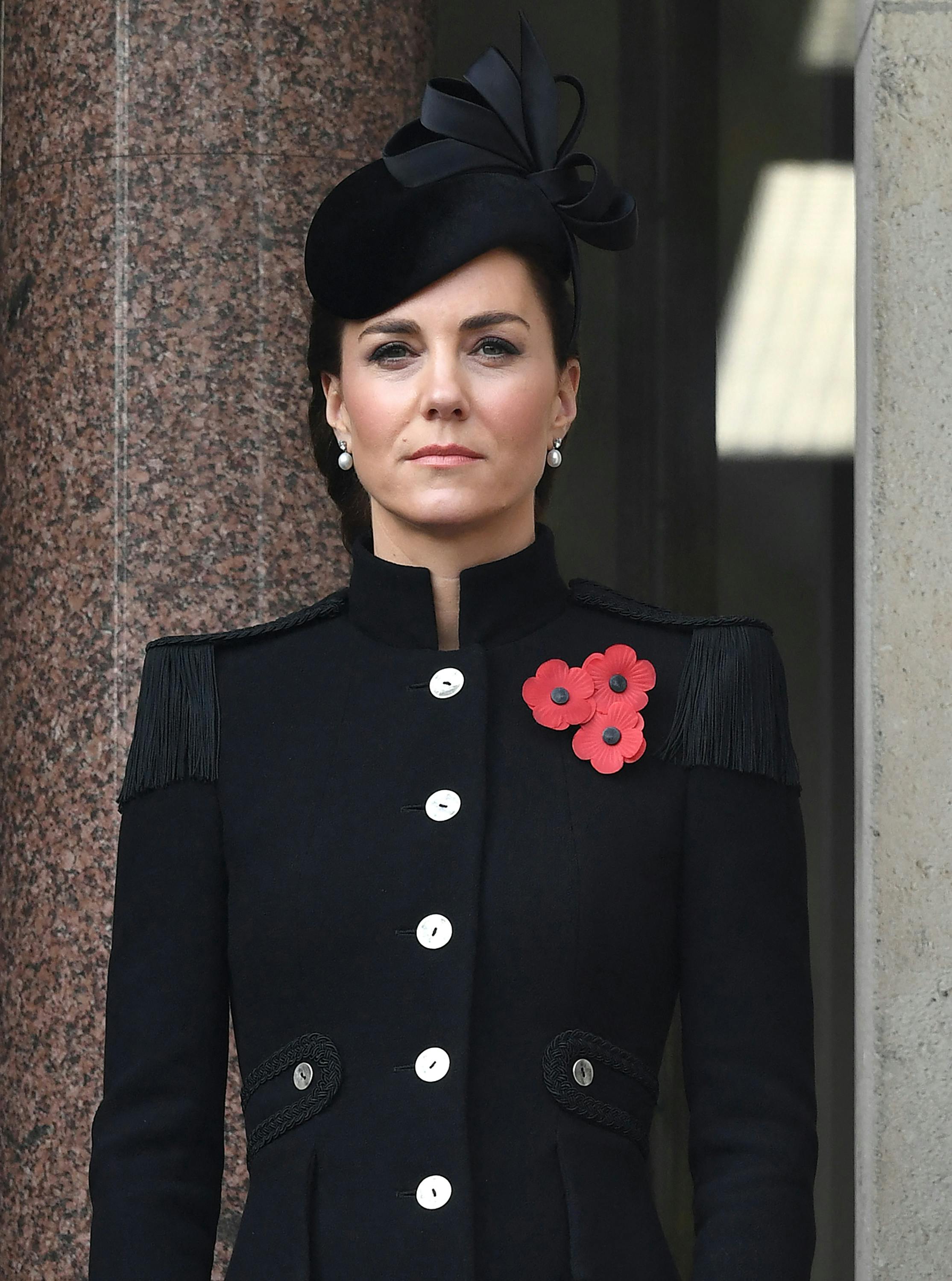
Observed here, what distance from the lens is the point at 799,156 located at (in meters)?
5.19

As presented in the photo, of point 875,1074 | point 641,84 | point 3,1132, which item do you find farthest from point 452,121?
point 641,84

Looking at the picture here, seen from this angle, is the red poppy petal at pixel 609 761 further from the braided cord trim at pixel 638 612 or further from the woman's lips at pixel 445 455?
the woman's lips at pixel 445 455

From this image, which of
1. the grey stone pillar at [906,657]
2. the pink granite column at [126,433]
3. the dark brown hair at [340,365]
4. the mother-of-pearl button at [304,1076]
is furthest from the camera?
the pink granite column at [126,433]

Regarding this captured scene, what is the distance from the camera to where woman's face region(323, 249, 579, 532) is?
8.07ft

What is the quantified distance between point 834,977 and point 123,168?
2.86 m

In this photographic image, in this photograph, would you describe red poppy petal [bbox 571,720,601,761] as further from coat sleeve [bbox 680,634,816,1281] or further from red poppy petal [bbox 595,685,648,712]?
coat sleeve [bbox 680,634,816,1281]

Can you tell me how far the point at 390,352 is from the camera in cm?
253

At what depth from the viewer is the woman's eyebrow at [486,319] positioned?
8.20ft

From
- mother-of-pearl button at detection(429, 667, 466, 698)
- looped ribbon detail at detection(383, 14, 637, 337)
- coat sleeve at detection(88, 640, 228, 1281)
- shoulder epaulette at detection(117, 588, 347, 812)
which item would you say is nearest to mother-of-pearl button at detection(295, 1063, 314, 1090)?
coat sleeve at detection(88, 640, 228, 1281)

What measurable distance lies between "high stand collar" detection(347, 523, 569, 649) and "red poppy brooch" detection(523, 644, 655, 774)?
3.9 inches

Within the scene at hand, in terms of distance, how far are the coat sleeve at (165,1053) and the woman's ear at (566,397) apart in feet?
2.45

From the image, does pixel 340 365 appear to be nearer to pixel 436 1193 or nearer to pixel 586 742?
pixel 586 742

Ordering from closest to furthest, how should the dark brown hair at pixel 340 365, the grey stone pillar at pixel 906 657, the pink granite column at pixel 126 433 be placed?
the dark brown hair at pixel 340 365
the grey stone pillar at pixel 906 657
the pink granite column at pixel 126 433

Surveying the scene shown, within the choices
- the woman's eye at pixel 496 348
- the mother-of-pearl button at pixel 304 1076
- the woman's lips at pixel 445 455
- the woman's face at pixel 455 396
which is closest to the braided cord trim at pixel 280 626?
the woman's face at pixel 455 396
